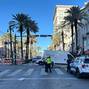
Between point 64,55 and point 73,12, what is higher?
point 73,12

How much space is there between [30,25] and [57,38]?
61423 millimetres

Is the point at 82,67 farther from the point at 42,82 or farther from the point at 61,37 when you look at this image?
the point at 61,37

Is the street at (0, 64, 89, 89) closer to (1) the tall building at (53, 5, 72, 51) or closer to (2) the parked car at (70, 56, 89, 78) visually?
(2) the parked car at (70, 56, 89, 78)

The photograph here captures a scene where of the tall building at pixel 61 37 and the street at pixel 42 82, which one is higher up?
the tall building at pixel 61 37

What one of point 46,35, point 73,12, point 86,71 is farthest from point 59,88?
point 46,35

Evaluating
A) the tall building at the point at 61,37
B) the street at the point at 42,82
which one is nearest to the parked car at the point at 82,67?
the street at the point at 42,82

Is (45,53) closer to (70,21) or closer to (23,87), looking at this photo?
(70,21)

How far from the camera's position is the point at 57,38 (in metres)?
151

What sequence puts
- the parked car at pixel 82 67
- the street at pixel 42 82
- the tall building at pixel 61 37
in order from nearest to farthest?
the street at pixel 42 82
the parked car at pixel 82 67
the tall building at pixel 61 37

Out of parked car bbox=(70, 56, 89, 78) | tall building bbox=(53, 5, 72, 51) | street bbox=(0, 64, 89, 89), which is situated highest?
tall building bbox=(53, 5, 72, 51)

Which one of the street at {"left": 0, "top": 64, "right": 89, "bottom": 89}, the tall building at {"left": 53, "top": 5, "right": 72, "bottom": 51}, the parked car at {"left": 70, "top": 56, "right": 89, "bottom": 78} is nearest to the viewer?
the street at {"left": 0, "top": 64, "right": 89, "bottom": 89}

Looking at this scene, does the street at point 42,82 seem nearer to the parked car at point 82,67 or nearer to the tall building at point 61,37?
the parked car at point 82,67

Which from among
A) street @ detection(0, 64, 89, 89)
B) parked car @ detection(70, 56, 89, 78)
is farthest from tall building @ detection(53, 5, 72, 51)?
street @ detection(0, 64, 89, 89)

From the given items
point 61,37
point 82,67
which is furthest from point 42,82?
point 61,37
